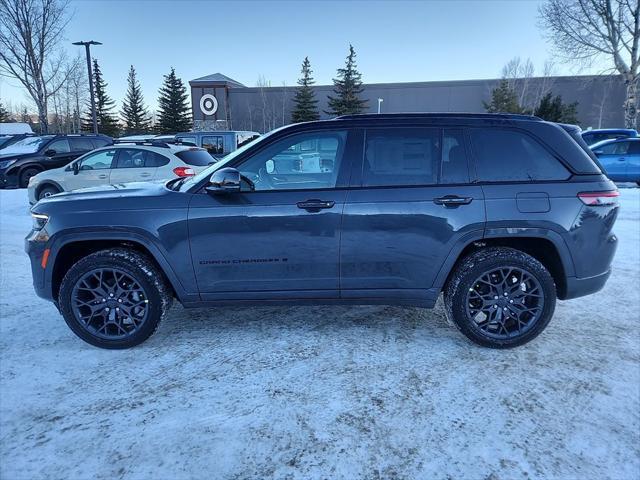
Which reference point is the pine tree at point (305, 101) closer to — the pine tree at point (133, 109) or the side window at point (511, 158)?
the pine tree at point (133, 109)

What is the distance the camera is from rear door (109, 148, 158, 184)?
9094mm

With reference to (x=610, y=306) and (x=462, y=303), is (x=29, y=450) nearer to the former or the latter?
(x=462, y=303)

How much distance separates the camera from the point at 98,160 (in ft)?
31.8

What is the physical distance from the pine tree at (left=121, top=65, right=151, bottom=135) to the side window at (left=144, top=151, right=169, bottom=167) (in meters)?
51.5

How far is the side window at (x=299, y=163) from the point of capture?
3.33 meters

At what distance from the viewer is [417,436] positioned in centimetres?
237

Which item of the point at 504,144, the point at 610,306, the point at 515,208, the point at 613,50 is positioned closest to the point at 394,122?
the point at 504,144

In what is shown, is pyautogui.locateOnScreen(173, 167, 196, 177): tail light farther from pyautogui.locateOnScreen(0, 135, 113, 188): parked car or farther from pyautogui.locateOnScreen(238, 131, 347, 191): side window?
pyautogui.locateOnScreen(0, 135, 113, 188): parked car

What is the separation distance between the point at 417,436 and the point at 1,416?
258cm

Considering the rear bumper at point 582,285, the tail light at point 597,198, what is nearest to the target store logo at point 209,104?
the tail light at point 597,198

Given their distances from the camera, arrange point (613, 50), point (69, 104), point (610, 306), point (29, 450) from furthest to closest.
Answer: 1. point (69, 104)
2. point (613, 50)
3. point (610, 306)
4. point (29, 450)

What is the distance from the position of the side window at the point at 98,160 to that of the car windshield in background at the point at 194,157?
1.80 m

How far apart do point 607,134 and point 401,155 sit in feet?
58.6

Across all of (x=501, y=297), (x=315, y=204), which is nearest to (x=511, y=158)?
(x=501, y=297)
